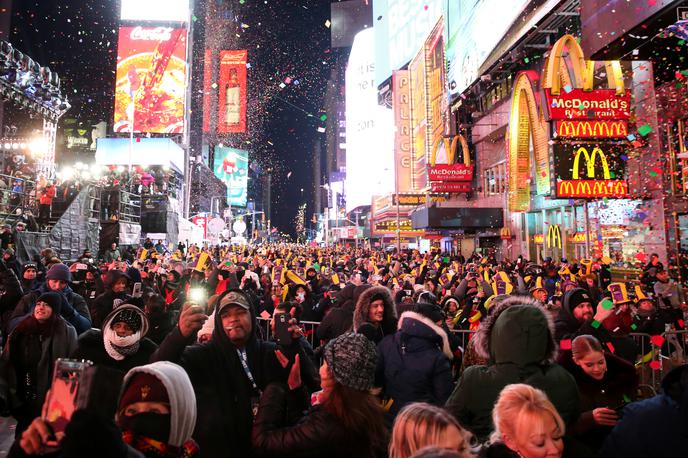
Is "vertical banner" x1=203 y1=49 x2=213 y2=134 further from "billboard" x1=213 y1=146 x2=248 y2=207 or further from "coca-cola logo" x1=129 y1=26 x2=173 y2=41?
"coca-cola logo" x1=129 y1=26 x2=173 y2=41

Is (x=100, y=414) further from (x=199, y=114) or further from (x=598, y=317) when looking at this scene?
(x=199, y=114)

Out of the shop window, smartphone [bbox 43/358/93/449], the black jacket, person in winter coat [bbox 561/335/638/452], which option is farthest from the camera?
the shop window

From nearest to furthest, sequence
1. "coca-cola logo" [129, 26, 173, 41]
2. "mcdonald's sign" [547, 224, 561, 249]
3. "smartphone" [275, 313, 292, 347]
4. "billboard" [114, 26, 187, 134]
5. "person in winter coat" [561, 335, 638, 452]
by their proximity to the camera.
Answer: "person in winter coat" [561, 335, 638, 452], "smartphone" [275, 313, 292, 347], "mcdonald's sign" [547, 224, 561, 249], "billboard" [114, 26, 187, 134], "coca-cola logo" [129, 26, 173, 41]

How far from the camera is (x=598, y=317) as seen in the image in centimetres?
516

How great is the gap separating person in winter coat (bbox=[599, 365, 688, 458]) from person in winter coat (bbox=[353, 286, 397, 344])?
275 cm

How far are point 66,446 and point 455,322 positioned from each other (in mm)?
6566

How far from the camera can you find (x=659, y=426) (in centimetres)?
216

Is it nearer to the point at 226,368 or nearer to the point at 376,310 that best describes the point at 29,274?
the point at 376,310

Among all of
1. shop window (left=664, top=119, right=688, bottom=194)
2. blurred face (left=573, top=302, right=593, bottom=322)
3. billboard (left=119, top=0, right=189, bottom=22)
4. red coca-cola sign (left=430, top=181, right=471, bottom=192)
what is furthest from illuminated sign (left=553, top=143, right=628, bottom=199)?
billboard (left=119, top=0, right=189, bottom=22)

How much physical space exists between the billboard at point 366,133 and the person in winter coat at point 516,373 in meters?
65.1

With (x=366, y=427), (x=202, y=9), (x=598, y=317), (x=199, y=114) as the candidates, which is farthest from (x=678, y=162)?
(x=202, y=9)

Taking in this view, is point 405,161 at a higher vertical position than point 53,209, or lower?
higher

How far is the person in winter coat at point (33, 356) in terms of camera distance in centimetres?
406

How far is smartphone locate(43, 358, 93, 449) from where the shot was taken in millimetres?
1588
